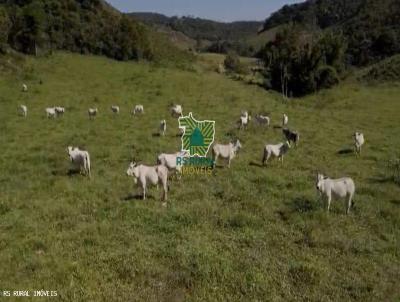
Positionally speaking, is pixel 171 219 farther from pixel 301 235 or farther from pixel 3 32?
pixel 3 32

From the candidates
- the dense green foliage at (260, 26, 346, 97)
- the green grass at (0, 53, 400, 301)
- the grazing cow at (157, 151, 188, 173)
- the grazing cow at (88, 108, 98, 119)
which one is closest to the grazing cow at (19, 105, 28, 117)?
the green grass at (0, 53, 400, 301)

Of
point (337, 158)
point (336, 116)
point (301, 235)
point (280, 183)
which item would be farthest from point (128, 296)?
point (336, 116)

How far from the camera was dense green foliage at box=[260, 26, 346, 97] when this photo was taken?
56.6 metres

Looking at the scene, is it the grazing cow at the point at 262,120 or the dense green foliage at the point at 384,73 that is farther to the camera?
the dense green foliage at the point at 384,73

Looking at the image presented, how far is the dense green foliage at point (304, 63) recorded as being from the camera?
56.6m

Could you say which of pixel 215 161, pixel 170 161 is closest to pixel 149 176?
pixel 170 161

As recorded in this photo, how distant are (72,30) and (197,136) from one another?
52269mm

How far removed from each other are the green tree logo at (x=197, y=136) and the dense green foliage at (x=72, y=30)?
33604 mm

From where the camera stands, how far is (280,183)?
17359 mm

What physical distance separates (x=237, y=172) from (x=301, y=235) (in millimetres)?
5910

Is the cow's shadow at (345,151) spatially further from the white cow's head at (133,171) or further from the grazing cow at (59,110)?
the grazing cow at (59,110)

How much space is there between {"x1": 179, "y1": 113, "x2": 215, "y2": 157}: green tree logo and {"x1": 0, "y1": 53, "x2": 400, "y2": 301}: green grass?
0.75 metres

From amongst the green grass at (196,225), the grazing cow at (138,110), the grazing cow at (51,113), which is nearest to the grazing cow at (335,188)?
the green grass at (196,225)

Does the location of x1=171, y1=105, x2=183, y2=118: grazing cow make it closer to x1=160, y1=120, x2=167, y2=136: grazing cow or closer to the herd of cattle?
the herd of cattle
